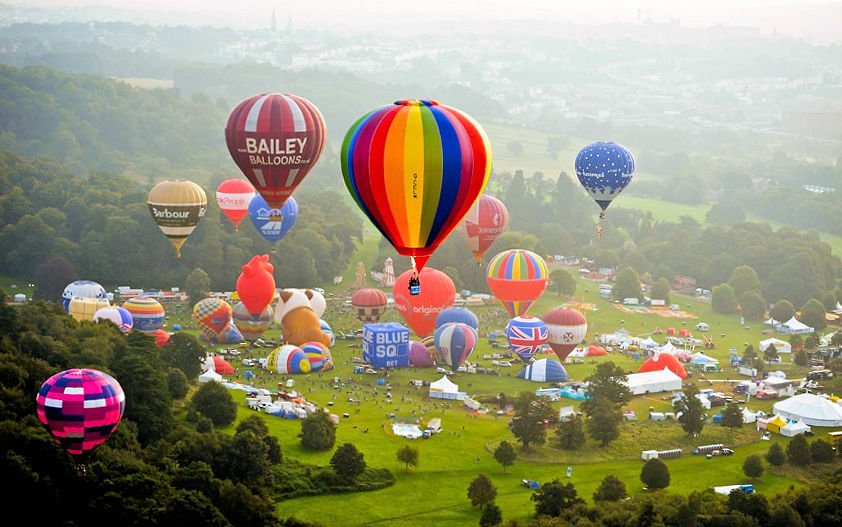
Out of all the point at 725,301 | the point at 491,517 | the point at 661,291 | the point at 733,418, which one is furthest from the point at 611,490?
the point at 661,291

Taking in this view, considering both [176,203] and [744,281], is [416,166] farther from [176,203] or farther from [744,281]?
[744,281]

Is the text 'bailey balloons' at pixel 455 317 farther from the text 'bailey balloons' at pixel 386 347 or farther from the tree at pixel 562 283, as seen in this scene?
the tree at pixel 562 283

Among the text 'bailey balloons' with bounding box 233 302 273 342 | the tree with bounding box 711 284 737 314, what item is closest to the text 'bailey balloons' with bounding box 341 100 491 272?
the text 'bailey balloons' with bounding box 233 302 273 342

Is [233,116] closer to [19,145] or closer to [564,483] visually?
[564,483]

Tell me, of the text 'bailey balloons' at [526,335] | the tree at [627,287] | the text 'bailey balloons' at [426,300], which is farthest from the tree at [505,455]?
the tree at [627,287]

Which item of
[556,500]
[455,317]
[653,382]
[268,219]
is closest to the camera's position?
[556,500]

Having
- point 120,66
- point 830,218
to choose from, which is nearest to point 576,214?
point 830,218
